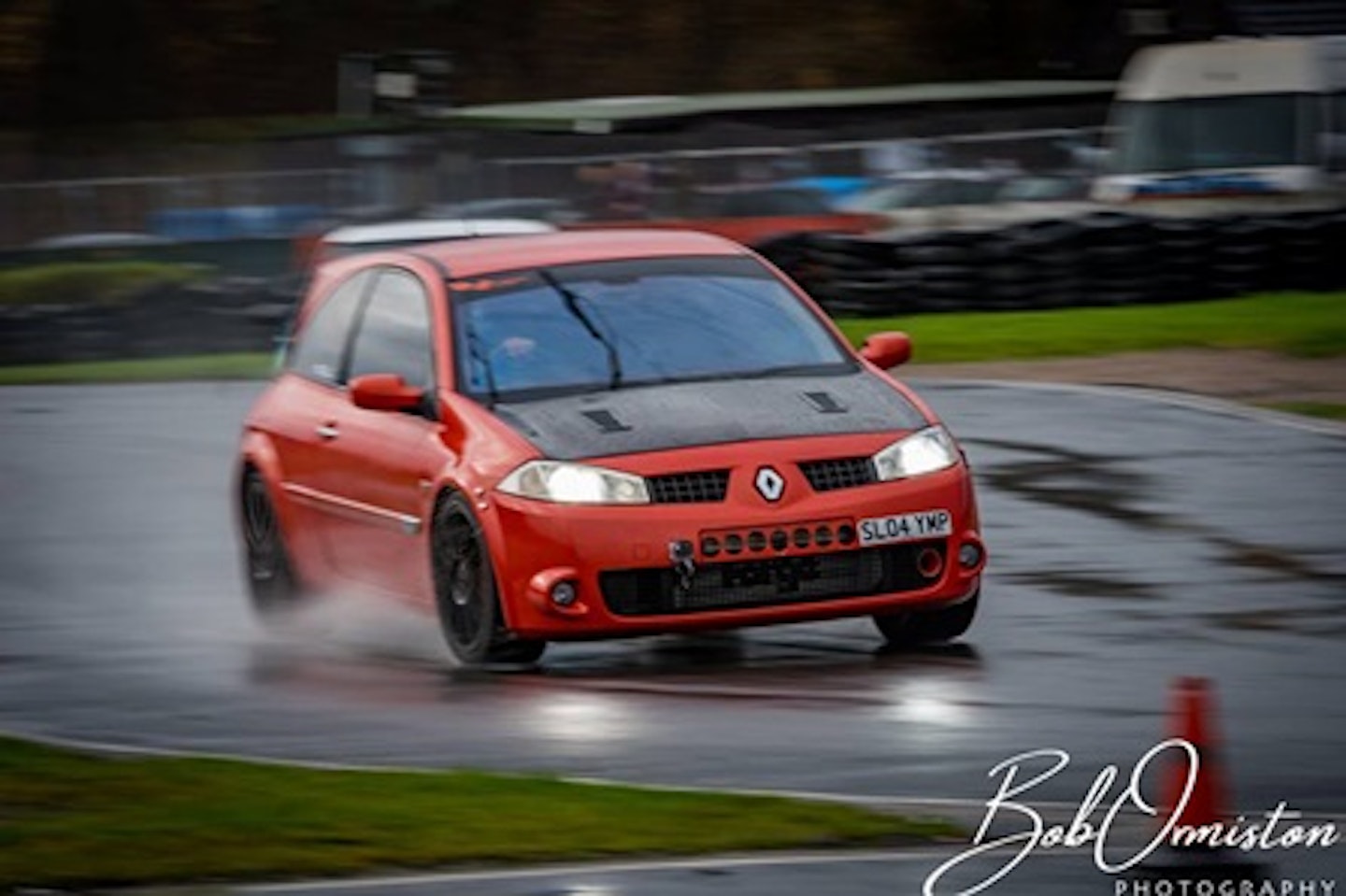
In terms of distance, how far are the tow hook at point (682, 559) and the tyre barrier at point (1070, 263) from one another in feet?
56.7

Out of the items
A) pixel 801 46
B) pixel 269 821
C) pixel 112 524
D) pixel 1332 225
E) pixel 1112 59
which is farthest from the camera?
pixel 801 46

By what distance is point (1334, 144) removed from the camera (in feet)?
107

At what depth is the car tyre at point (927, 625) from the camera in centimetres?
1207

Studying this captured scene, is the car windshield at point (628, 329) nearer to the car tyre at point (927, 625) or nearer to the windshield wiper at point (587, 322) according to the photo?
the windshield wiper at point (587, 322)

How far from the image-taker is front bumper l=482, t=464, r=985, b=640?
1141cm

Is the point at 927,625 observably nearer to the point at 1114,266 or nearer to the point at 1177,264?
the point at 1114,266

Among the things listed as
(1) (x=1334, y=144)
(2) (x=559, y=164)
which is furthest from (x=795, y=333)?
(2) (x=559, y=164)

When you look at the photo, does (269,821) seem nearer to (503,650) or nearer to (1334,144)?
(503,650)

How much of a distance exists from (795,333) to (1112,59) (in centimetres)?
4136

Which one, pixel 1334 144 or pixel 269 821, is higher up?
pixel 269 821

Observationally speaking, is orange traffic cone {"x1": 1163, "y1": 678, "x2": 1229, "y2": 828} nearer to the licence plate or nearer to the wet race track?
the wet race track

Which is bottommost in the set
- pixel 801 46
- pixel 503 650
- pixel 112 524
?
pixel 801 46

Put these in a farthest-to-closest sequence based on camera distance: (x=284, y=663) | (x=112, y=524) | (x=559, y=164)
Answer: (x=559, y=164) → (x=112, y=524) → (x=284, y=663)

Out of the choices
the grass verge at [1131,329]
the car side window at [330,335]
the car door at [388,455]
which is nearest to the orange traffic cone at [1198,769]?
the car door at [388,455]
